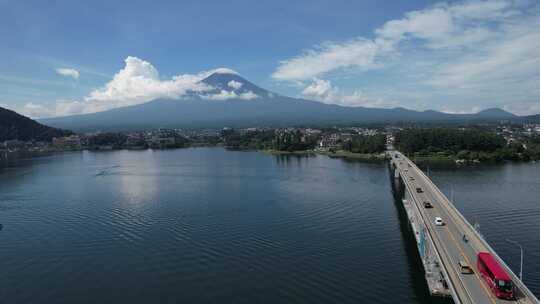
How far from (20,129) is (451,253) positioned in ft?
256

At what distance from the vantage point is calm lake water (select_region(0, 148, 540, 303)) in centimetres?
1096

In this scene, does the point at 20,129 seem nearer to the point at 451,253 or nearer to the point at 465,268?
the point at 451,253

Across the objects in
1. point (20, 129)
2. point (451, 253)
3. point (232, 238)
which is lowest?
point (232, 238)

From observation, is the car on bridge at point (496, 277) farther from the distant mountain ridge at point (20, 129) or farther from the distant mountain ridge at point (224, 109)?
the distant mountain ridge at point (224, 109)

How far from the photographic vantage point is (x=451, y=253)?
428 inches

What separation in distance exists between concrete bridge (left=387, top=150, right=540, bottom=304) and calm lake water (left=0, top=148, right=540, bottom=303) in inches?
23.6

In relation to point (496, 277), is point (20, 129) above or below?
above

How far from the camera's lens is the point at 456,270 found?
32.0 feet

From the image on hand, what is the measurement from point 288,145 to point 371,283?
142ft

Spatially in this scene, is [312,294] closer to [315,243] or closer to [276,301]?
[276,301]

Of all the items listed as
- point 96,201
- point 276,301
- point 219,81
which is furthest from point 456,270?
point 219,81

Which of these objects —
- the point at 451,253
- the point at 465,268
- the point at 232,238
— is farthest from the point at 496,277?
the point at 232,238

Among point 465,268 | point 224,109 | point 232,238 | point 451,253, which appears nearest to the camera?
point 465,268

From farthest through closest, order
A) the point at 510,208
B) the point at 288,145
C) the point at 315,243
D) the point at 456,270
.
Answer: the point at 288,145 → the point at 510,208 → the point at 315,243 → the point at 456,270
